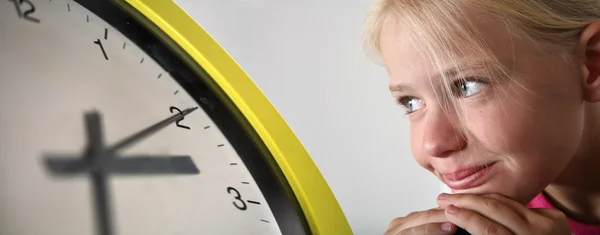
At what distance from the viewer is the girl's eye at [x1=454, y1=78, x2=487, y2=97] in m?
0.41

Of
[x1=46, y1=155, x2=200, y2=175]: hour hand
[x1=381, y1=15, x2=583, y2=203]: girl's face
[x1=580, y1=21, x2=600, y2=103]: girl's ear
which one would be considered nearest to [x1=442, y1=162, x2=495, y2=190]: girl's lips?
[x1=381, y1=15, x2=583, y2=203]: girl's face

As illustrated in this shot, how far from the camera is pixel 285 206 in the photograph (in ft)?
1.18

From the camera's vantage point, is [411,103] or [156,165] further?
[411,103]

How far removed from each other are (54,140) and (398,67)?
0.28 meters

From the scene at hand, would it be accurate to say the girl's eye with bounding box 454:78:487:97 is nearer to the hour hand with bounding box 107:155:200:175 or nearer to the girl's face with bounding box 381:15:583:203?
the girl's face with bounding box 381:15:583:203

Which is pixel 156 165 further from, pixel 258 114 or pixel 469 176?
pixel 469 176

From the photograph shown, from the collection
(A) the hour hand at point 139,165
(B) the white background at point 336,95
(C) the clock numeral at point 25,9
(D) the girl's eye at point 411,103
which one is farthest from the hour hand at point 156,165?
→ (B) the white background at point 336,95

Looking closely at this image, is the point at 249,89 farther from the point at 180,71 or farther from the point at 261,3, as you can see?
the point at 261,3

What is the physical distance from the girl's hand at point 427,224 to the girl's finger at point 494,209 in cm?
1

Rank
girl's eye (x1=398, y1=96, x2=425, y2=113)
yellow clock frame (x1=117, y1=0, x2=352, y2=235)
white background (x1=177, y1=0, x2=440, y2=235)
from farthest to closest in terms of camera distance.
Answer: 1. white background (x1=177, y1=0, x2=440, y2=235)
2. girl's eye (x1=398, y1=96, x2=425, y2=113)
3. yellow clock frame (x1=117, y1=0, x2=352, y2=235)

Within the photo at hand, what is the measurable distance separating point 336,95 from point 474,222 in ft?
1.22

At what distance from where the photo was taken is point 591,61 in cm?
45

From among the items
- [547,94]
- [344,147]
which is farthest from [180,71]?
[344,147]

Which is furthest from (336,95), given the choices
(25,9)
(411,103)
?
(25,9)
